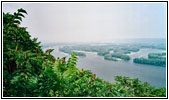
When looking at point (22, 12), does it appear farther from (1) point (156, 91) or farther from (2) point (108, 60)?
(2) point (108, 60)

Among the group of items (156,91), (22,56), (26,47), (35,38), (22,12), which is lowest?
(156,91)

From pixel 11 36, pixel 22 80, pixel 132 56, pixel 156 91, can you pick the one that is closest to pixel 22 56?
pixel 22 80

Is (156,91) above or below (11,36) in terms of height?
below

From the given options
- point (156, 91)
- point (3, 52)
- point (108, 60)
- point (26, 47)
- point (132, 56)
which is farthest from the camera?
point (132, 56)

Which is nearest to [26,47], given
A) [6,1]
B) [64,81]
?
[6,1]

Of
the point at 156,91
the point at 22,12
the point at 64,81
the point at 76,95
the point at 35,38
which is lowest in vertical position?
the point at 156,91

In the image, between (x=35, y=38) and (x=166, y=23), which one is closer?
(x=166, y=23)

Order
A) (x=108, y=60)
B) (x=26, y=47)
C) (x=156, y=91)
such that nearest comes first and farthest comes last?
(x=26, y=47), (x=156, y=91), (x=108, y=60)

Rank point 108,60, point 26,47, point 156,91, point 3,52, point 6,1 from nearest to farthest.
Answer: point 3,52
point 6,1
point 26,47
point 156,91
point 108,60

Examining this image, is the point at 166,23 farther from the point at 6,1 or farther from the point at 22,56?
the point at 6,1
